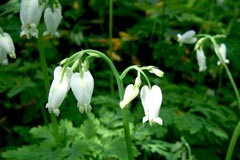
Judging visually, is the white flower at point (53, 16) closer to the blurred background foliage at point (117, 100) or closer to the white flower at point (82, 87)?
the blurred background foliage at point (117, 100)

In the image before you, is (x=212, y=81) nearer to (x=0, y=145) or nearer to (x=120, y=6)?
(x=120, y=6)

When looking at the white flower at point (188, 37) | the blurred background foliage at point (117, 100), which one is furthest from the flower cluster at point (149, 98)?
the white flower at point (188, 37)

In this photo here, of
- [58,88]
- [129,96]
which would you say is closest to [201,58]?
[129,96]

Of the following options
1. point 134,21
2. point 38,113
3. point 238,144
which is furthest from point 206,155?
point 134,21

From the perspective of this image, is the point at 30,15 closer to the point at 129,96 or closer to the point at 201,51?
the point at 129,96

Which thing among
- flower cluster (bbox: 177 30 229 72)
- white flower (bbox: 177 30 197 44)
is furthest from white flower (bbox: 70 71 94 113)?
white flower (bbox: 177 30 197 44)

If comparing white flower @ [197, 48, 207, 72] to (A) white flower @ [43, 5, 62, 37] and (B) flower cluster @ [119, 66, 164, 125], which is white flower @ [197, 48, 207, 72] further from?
(B) flower cluster @ [119, 66, 164, 125]
